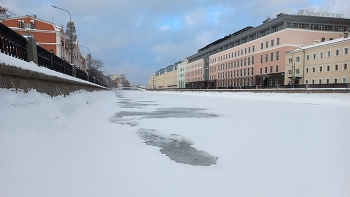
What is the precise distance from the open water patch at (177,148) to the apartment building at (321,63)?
151 ft

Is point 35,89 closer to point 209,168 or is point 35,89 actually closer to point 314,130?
point 209,168

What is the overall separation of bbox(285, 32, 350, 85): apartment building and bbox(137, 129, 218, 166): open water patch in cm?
4609

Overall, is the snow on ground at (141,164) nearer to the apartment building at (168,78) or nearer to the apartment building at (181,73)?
the apartment building at (181,73)

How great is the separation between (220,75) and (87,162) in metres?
81.4

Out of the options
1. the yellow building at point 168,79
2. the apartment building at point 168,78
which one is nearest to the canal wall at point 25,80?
the apartment building at point 168,78

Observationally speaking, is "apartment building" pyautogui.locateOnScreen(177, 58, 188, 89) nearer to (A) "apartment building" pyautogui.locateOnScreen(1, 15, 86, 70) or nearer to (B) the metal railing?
→ (A) "apartment building" pyautogui.locateOnScreen(1, 15, 86, 70)

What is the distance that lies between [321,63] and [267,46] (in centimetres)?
1524

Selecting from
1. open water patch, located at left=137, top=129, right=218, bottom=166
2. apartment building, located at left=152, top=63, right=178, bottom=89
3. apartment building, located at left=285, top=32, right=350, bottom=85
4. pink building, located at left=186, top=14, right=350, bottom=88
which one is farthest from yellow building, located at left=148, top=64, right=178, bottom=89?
open water patch, located at left=137, top=129, right=218, bottom=166

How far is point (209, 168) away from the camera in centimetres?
360

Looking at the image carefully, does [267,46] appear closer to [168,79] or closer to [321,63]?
[321,63]

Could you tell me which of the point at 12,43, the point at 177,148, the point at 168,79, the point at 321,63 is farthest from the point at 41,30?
the point at 168,79

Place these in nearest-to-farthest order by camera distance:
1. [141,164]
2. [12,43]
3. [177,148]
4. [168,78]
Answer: [141,164], [177,148], [12,43], [168,78]

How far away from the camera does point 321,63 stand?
45156 mm

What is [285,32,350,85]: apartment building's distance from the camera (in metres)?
41.3
